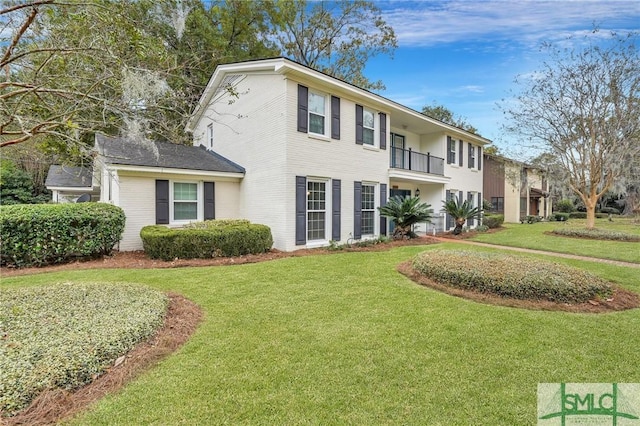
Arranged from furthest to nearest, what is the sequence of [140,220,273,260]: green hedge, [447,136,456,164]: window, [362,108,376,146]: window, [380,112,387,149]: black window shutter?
[447,136,456,164]: window → [380,112,387,149]: black window shutter → [362,108,376,146]: window → [140,220,273,260]: green hedge

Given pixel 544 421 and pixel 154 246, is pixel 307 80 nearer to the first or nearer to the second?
pixel 154 246

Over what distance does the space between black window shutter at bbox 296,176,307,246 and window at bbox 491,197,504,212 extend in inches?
888

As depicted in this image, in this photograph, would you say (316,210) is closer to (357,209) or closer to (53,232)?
(357,209)

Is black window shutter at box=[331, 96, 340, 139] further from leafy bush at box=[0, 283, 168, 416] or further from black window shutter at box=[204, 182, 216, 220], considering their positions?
leafy bush at box=[0, 283, 168, 416]

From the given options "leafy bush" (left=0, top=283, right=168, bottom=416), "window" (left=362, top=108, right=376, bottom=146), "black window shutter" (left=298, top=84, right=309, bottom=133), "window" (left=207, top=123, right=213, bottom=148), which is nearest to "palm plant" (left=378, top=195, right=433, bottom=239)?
"window" (left=362, top=108, right=376, bottom=146)

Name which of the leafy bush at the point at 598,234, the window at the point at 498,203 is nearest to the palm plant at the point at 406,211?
the leafy bush at the point at 598,234

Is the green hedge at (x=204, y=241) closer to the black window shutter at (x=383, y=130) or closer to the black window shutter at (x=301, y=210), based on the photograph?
the black window shutter at (x=301, y=210)

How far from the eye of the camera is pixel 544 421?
251 cm

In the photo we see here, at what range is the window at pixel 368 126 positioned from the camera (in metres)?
12.7

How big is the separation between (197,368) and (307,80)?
965cm

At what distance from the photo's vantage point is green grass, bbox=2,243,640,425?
255cm

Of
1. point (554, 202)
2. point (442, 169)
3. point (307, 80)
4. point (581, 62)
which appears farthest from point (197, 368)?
point (554, 202)
